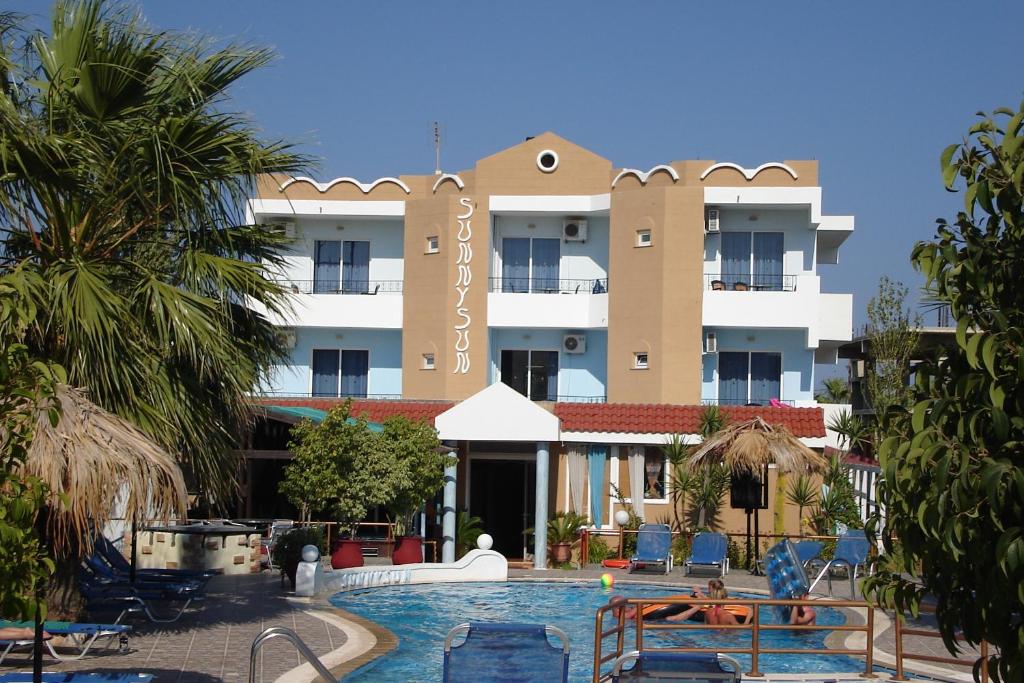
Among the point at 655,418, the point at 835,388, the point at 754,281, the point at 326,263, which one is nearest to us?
the point at 655,418

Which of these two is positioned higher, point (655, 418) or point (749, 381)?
point (749, 381)

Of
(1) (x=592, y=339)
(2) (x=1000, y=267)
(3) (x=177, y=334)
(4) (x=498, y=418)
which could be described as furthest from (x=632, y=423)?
(2) (x=1000, y=267)

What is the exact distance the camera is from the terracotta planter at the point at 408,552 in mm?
23844

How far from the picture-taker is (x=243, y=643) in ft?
47.3

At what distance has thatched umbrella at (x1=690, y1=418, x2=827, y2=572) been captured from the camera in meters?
23.5

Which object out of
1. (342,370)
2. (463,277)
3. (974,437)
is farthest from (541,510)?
(974,437)

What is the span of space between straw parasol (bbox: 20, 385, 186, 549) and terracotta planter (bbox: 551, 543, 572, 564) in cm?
1401

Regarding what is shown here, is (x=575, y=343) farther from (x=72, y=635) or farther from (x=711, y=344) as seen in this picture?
(x=72, y=635)

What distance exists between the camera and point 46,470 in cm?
1120

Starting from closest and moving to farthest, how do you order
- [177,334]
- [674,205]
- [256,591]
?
[177,334]
[256,591]
[674,205]

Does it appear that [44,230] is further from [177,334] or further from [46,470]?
[46,470]

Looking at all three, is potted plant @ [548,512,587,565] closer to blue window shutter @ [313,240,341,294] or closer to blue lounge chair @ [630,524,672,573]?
blue lounge chair @ [630,524,672,573]

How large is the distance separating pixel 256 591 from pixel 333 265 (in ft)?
59.5

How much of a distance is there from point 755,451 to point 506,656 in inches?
549
